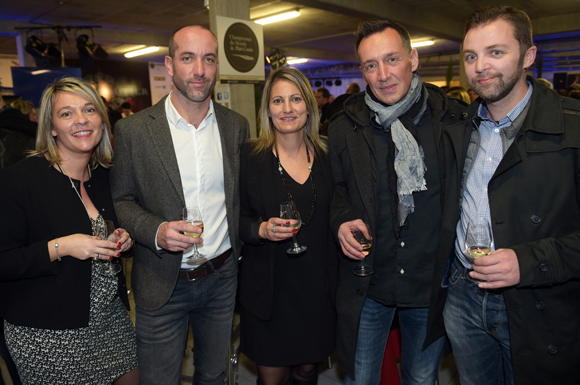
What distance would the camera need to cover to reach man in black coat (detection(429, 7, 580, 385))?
1538 mm

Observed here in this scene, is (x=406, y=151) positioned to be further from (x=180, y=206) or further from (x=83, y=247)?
(x=83, y=247)

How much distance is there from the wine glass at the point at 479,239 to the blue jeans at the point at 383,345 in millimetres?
647

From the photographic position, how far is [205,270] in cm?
212

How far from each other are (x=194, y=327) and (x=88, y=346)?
0.56 m

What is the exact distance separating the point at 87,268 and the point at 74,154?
0.59 meters

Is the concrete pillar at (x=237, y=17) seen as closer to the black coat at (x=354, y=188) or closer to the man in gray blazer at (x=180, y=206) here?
the man in gray blazer at (x=180, y=206)

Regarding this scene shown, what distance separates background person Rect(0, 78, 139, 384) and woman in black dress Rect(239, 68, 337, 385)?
68cm

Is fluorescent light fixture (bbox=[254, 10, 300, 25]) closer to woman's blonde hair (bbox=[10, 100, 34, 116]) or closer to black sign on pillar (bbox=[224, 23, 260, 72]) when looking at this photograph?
black sign on pillar (bbox=[224, 23, 260, 72])

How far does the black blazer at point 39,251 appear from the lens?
180cm

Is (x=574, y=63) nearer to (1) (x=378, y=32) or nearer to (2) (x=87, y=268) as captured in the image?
(1) (x=378, y=32)

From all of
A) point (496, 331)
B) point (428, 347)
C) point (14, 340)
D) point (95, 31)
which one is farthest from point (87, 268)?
point (95, 31)

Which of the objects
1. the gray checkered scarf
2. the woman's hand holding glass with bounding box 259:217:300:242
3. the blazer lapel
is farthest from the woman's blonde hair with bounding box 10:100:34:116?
the gray checkered scarf

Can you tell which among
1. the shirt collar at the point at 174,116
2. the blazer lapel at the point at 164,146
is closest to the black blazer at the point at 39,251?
the blazer lapel at the point at 164,146

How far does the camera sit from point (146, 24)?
10.5 m
